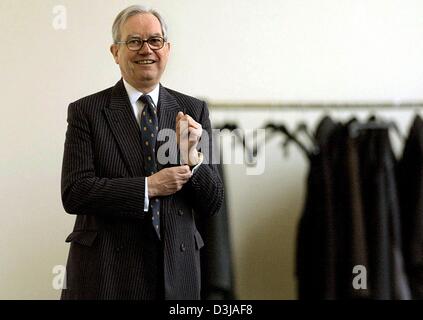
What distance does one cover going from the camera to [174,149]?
1.15 metres

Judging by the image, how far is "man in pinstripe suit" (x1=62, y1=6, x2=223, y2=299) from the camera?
109cm

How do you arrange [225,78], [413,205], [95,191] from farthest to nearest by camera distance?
[225,78], [413,205], [95,191]

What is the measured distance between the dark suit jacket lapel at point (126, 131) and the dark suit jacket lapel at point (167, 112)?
0.04 meters

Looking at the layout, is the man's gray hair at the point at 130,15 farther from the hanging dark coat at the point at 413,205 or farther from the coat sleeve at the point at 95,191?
the hanging dark coat at the point at 413,205

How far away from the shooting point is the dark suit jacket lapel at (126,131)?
114 centimetres

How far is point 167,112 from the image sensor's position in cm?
118

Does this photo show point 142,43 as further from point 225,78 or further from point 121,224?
point 225,78

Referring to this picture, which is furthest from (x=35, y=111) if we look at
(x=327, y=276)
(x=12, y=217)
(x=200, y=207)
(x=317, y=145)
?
(x=327, y=276)

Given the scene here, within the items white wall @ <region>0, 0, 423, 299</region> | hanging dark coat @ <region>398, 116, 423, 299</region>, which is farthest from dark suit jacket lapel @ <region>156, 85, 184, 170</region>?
hanging dark coat @ <region>398, 116, 423, 299</region>

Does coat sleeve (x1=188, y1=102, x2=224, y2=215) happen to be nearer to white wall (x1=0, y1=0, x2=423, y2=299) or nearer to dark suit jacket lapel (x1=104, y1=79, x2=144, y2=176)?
dark suit jacket lapel (x1=104, y1=79, x2=144, y2=176)

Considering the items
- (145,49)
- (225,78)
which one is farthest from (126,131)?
(225,78)

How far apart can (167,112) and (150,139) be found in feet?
0.23

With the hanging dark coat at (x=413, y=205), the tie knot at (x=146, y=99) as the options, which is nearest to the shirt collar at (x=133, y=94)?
the tie knot at (x=146, y=99)

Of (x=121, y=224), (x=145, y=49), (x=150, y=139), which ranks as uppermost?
(x=145, y=49)
